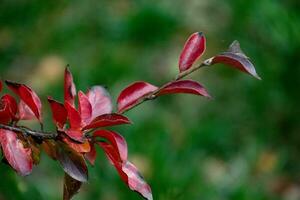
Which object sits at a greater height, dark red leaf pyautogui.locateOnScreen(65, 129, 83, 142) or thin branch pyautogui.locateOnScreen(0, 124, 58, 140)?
dark red leaf pyautogui.locateOnScreen(65, 129, 83, 142)

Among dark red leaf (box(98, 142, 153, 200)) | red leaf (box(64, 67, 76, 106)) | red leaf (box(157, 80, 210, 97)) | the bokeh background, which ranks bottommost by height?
the bokeh background

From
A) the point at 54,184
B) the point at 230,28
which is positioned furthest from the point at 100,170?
the point at 230,28

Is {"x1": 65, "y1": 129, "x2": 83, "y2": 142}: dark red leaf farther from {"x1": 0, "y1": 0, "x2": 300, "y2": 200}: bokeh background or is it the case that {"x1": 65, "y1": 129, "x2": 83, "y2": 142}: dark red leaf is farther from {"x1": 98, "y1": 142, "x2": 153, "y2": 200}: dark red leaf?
{"x1": 0, "y1": 0, "x2": 300, "y2": 200}: bokeh background

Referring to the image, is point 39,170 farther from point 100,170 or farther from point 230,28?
point 230,28

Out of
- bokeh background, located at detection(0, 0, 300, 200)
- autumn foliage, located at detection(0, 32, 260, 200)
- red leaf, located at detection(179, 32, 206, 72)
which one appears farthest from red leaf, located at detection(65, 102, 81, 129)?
bokeh background, located at detection(0, 0, 300, 200)

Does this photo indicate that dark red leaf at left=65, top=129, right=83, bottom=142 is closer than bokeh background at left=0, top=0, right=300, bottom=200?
Yes
